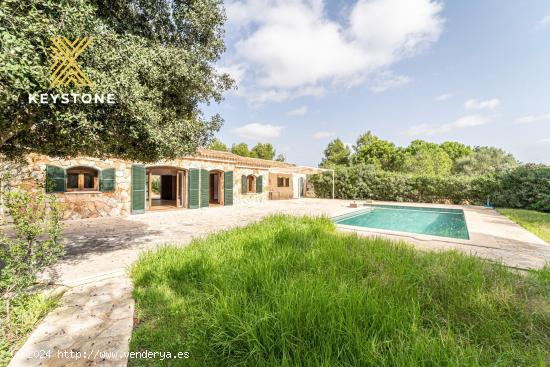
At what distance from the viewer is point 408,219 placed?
41.2 ft

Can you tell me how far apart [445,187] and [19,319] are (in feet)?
68.9

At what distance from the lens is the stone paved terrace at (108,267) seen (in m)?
2.37

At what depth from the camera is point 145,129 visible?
4.11m

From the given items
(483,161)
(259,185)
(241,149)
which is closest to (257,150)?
(241,149)

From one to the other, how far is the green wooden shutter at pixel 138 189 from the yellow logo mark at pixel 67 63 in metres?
8.70

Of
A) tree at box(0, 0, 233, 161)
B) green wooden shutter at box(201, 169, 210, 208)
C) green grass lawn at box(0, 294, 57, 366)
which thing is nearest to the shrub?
green grass lawn at box(0, 294, 57, 366)

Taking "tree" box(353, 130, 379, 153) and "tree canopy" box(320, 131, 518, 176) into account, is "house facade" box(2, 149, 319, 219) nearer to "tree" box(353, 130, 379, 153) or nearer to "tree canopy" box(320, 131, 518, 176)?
"tree canopy" box(320, 131, 518, 176)

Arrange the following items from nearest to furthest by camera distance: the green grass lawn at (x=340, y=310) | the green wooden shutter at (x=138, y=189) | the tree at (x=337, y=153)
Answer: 1. the green grass lawn at (x=340, y=310)
2. the green wooden shutter at (x=138, y=189)
3. the tree at (x=337, y=153)

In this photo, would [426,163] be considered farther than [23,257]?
Yes

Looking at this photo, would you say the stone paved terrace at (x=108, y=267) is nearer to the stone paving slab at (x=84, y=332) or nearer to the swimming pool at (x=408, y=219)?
the stone paving slab at (x=84, y=332)

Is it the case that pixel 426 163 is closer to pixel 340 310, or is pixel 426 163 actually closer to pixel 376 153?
pixel 376 153

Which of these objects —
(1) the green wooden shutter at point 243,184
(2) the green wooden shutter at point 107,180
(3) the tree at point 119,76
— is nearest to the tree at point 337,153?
(1) the green wooden shutter at point 243,184

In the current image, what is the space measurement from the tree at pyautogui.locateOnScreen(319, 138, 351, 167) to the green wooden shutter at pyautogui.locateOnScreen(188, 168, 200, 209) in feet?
89.4

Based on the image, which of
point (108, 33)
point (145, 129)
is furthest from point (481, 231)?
point (108, 33)
